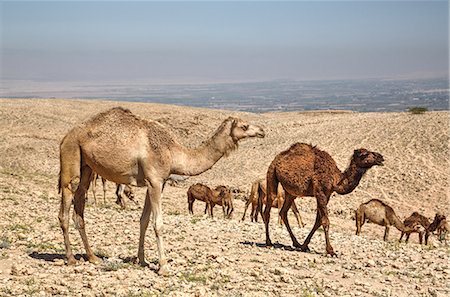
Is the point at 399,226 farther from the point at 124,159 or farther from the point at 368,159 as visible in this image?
the point at 124,159

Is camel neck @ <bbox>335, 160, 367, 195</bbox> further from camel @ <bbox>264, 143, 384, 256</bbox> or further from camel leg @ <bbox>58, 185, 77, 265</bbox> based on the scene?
camel leg @ <bbox>58, 185, 77, 265</bbox>

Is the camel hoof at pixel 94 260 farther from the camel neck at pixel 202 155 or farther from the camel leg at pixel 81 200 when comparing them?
the camel neck at pixel 202 155

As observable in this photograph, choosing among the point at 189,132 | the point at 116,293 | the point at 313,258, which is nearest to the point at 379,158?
the point at 313,258

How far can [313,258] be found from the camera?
11.5 metres

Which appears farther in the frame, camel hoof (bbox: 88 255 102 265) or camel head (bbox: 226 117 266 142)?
camel head (bbox: 226 117 266 142)

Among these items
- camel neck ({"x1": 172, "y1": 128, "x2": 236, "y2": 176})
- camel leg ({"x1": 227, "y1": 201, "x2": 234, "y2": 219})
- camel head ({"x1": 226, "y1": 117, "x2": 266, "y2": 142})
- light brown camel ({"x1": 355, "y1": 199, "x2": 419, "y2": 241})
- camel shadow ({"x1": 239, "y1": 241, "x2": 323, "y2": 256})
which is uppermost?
camel head ({"x1": 226, "y1": 117, "x2": 266, "y2": 142})

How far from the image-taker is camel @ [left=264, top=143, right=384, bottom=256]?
12.4 m

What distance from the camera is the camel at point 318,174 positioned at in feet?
40.7

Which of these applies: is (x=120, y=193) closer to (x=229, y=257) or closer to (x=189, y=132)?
(x=229, y=257)

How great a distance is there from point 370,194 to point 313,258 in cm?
1657

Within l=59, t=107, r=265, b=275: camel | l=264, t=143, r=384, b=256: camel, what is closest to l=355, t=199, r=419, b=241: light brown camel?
l=264, t=143, r=384, b=256: camel

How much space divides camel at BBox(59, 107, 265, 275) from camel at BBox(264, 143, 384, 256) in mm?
2928

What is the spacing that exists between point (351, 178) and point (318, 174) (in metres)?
0.67

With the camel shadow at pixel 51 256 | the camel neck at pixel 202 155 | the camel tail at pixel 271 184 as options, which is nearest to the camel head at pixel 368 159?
the camel tail at pixel 271 184
